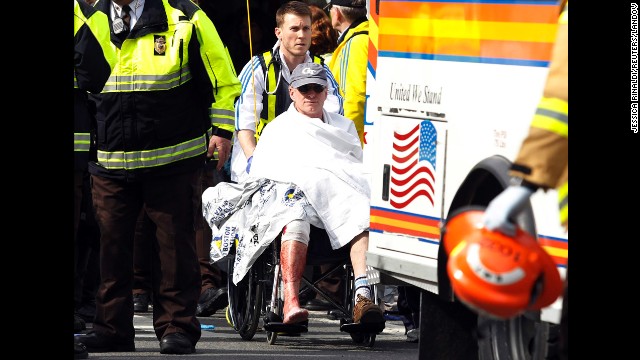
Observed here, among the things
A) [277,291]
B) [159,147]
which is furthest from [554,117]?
[277,291]

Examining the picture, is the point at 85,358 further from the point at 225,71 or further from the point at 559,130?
the point at 559,130

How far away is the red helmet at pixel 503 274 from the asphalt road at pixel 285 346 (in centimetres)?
449

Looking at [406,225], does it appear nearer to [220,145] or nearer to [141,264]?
[220,145]

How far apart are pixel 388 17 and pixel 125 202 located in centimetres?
280

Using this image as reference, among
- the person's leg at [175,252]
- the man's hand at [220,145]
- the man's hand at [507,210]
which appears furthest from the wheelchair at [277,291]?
the man's hand at [507,210]

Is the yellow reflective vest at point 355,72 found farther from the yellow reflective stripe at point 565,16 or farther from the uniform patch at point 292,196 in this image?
the yellow reflective stripe at point 565,16

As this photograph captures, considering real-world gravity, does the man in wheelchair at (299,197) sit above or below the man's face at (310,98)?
below

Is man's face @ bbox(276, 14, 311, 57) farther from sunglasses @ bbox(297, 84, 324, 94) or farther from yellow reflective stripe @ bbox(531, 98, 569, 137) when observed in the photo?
yellow reflective stripe @ bbox(531, 98, 569, 137)

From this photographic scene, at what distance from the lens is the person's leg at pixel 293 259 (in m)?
9.45

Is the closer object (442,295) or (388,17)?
(442,295)

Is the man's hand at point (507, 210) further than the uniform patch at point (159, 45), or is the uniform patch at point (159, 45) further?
the uniform patch at point (159, 45)

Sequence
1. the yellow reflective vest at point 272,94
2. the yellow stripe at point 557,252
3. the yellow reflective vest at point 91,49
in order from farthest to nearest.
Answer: the yellow reflective vest at point 272,94 < the yellow reflective vest at point 91,49 < the yellow stripe at point 557,252
